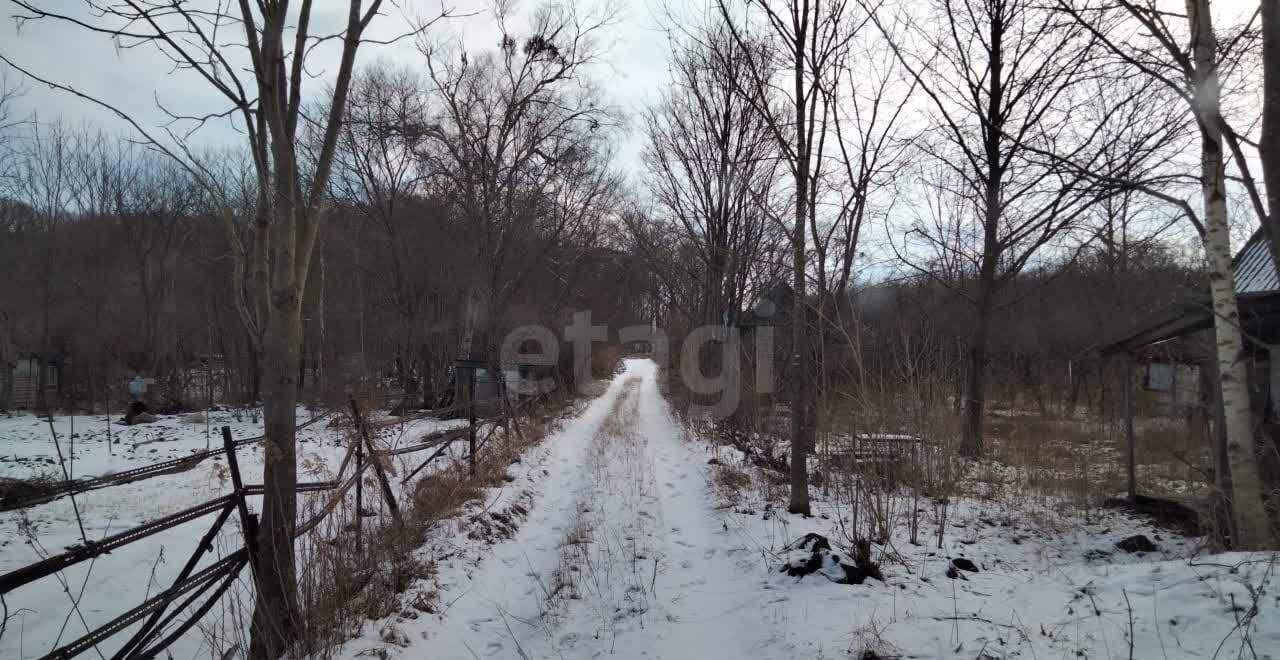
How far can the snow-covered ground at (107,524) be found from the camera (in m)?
4.60

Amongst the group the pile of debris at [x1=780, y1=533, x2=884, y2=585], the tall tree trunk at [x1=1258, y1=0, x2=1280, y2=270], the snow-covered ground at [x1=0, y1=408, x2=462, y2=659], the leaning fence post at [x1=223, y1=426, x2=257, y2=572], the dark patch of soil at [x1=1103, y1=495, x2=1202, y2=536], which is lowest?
the snow-covered ground at [x1=0, y1=408, x2=462, y2=659]

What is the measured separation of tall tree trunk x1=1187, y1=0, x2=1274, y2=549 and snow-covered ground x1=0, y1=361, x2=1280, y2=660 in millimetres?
997

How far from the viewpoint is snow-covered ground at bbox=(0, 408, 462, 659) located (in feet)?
15.1

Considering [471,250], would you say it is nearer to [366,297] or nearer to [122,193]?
[366,297]

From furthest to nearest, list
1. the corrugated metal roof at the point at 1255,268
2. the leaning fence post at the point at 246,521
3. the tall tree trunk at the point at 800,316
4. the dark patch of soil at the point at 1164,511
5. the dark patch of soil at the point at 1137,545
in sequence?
the corrugated metal roof at the point at 1255,268 < the dark patch of soil at the point at 1164,511 < the tall tree trunk at the point at 800,316 < the dark patch of soil at the point at 1137,545 < the leaning fence post at the point at 246,521

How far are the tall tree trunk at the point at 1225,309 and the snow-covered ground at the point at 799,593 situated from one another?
1092 millimetres

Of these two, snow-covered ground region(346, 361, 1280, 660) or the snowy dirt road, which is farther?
the snowy dirt road

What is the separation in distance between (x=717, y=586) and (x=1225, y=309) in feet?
15.1

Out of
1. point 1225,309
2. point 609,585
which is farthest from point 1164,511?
point 609,585

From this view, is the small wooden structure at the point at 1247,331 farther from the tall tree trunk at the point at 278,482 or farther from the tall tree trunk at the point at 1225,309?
the tall tree trunk at the point at 278,482

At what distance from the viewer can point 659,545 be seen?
246 inches

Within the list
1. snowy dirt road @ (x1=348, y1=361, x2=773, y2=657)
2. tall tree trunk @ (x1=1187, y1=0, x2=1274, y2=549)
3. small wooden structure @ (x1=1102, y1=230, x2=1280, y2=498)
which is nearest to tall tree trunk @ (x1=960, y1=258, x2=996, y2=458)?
small wooden structure @ (x1=1102, y1=230, x2=1280, y2=498)
